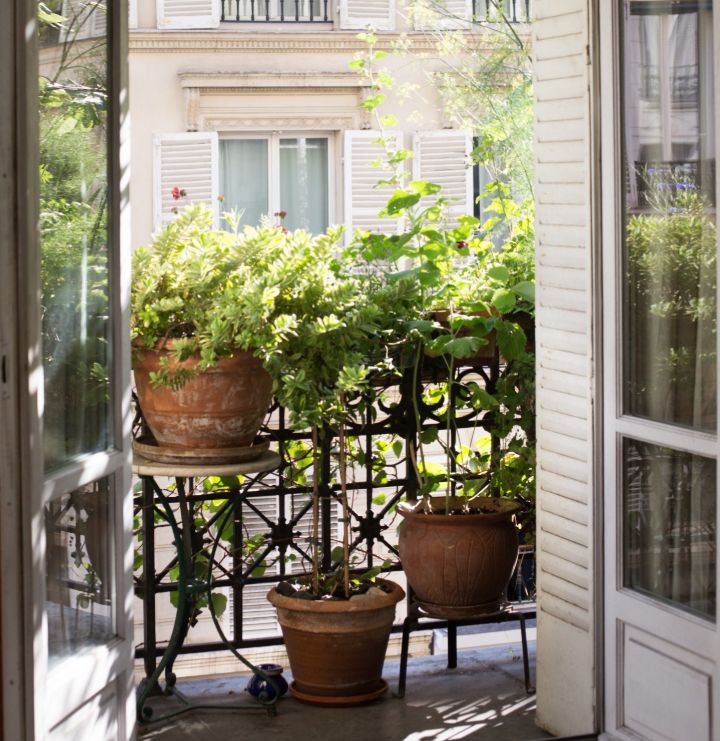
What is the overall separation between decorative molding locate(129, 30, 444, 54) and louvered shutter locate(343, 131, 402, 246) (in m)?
0.95

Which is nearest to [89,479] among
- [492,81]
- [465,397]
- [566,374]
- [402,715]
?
[566,374]

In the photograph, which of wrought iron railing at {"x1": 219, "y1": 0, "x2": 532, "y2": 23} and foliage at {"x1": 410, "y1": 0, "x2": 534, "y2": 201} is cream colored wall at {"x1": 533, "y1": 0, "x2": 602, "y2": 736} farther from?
wrought iron railing at {"x1": 219, "y1": 0, "x2": 532, "y2": 23}

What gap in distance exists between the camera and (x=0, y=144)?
2170 millimetres

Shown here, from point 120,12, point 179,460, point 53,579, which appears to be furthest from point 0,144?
point 179,460

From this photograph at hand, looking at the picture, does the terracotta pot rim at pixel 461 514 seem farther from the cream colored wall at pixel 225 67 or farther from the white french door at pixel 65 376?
the cream colored wall at pixel 225 67

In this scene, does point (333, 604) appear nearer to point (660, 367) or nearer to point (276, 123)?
point (660, 367)

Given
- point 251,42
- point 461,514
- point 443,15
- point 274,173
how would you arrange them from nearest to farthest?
point 461,514 → point 443,15 → point 251,42 → point 274,173

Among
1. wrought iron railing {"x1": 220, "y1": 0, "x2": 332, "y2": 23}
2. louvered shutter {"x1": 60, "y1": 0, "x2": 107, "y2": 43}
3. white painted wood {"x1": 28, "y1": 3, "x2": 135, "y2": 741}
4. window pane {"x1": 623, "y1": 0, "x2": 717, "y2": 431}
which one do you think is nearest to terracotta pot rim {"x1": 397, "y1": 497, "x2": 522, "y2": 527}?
window pane {"x1": 623, "y1": 0, "x2": 717, "y2": 431}

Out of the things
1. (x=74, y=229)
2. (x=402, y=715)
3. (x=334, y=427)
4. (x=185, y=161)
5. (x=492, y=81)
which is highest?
(x=492, y=81)

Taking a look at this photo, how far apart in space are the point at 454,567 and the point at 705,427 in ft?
3.81

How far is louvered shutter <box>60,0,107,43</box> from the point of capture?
2429 millimetres

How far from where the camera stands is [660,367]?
2.87m

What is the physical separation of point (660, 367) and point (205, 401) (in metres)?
1.25

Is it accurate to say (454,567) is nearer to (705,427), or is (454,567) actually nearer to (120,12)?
(705,427)
